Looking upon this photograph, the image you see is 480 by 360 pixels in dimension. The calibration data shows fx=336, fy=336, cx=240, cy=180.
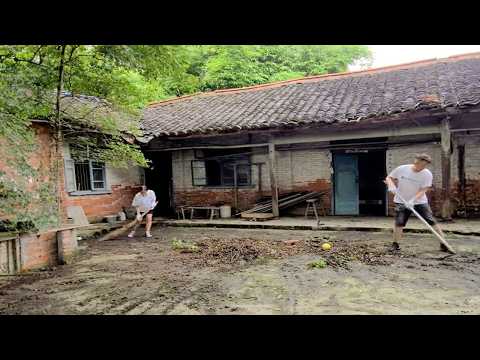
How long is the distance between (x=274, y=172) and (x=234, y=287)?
222 inches

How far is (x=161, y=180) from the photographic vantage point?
43.0 feet

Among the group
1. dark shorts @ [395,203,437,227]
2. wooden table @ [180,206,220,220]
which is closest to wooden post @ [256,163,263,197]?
wooden table @ [180,206,220,220]

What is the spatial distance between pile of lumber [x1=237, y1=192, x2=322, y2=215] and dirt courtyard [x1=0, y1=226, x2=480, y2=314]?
276cm

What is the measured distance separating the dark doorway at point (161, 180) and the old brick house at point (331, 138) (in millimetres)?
40

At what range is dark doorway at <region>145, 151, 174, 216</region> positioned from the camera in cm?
1281

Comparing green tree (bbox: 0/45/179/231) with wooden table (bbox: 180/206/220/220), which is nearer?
green tree (bbox: 0/45/179/231)

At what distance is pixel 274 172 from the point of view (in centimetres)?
987

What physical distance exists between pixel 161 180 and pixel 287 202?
5.39 metres

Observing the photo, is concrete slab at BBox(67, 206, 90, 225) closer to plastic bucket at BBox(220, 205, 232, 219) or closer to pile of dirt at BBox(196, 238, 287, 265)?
pile of dirt at BBox(196, 238, 287, 265)

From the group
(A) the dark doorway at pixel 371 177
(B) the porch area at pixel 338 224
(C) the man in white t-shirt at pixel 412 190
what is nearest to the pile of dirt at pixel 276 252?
(C) the man in white t-shirt at pixel 412 190

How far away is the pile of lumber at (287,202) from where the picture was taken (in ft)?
33.6

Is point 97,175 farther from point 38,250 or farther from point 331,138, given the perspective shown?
point 331,138

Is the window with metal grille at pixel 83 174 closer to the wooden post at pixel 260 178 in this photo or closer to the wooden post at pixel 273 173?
the wooden post at pixel 260 178
